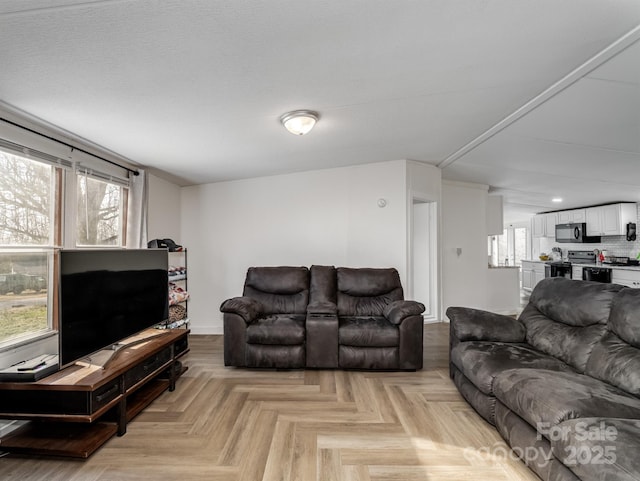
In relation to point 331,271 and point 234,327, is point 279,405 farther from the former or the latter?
point 331,271

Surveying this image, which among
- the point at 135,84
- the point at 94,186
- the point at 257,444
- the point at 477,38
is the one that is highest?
the point at 477,38

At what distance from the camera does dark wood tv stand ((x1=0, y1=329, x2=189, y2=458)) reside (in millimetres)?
1878

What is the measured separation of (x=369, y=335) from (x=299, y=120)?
6.94 ft

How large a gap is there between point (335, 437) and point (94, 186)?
10.4 feet

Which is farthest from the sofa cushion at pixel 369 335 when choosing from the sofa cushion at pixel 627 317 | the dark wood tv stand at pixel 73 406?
the dark wood tv stand at pixel 73 406

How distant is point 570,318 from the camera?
2461mm

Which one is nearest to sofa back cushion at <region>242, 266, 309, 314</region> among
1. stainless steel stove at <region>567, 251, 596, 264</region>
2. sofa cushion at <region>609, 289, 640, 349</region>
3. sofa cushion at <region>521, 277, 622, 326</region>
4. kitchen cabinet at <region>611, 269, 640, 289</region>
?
sofa cushion at <region>521, 277, 622, 326</region>

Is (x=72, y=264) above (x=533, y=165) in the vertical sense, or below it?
below

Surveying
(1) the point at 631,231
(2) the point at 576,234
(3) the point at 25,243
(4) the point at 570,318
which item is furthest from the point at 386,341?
(2) the point at 576,234

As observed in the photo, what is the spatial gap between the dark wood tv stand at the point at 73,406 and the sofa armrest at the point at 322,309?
162 cm

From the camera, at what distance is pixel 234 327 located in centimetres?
326

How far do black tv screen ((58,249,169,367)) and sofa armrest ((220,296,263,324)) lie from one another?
0.59 meters

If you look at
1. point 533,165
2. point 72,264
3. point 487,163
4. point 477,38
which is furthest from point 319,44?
point 533,165

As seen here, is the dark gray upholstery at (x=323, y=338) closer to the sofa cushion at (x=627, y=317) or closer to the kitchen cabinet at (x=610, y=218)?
the sofa cushion at (x=627, y=317)
